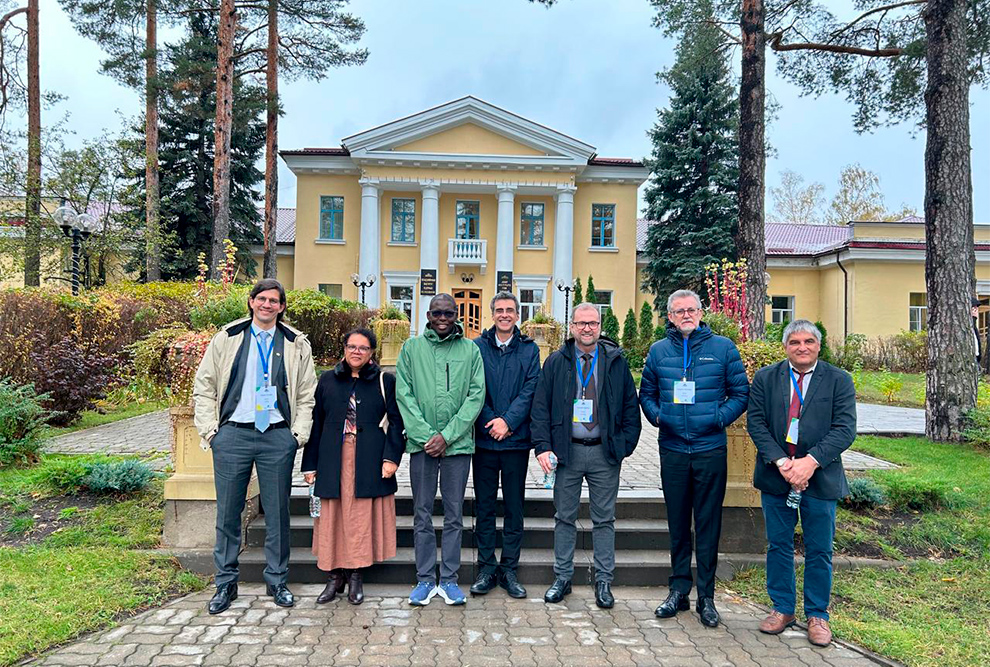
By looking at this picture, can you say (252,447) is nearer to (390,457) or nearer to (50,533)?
(390,457)

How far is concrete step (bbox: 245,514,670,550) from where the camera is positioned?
4824 millimetres

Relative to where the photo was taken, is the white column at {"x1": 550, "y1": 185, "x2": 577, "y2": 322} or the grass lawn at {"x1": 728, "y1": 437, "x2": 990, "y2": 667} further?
the white column at {"x1": 550, "y1": 185, "x2": 577, "y2": 322}

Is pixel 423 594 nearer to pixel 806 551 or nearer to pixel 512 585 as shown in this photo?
pixel 512 585

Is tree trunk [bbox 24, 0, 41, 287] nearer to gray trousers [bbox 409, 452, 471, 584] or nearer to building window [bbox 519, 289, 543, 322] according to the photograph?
gray trousers [bbox 409, 452, 471, 584]

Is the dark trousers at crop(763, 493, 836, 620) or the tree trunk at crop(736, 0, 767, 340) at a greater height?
the tree trunk at crop(736, 0, 767, 340)

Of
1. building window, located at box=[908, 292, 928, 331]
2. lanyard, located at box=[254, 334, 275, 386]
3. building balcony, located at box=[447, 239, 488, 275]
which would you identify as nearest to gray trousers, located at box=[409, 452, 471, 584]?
lanyard, located at box=[254, 334, 275, 386]

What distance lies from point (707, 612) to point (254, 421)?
314 centimetres

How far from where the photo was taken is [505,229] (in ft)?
92.6

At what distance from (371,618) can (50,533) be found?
2.98m

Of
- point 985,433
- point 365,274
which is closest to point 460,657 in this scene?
point 985,433

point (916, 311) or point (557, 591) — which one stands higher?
point (916, 311)

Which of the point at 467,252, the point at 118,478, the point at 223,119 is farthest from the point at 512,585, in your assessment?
the point at 467,252

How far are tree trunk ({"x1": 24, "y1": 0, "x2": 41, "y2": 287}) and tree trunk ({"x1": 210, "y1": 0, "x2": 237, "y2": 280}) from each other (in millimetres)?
4194

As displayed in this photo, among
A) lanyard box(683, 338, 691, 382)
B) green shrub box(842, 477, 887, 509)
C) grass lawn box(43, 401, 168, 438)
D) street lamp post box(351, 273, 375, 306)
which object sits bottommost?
grass lawn box(43, 401, 168, 438)
